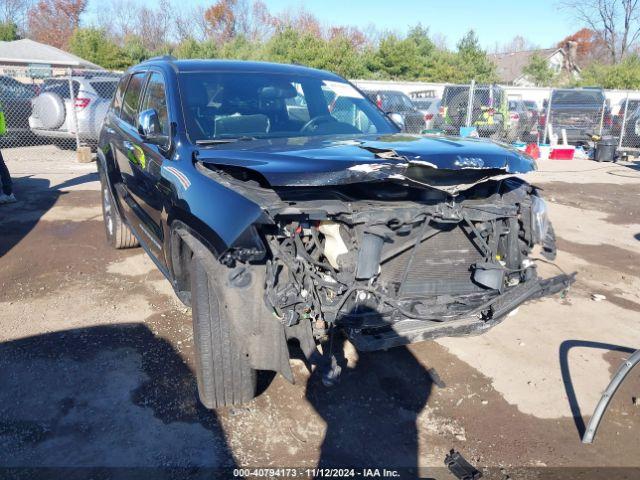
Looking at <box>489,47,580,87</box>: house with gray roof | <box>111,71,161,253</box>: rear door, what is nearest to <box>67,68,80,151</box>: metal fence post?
<box>111,71,161,253</box>: rear door

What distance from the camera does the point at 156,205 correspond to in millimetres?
3707

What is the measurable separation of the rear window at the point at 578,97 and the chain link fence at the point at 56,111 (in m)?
12.6

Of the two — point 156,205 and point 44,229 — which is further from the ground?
point 156,205

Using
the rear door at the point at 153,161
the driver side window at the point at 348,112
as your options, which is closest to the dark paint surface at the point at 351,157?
the rear door at the point at 153,161

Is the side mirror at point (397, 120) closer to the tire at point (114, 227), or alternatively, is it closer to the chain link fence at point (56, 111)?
the tire at point (114, 227)

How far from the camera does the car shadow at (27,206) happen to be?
6.51 m

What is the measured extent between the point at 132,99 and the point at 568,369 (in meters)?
4.16

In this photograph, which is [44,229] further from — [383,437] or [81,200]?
[383,437]

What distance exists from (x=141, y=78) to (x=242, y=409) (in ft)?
9.99

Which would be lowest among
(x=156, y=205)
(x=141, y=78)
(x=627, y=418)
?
(x=627, y=418)

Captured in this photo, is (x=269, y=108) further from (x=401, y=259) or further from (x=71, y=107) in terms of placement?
(x=71, y=107)

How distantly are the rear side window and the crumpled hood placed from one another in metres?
1.71

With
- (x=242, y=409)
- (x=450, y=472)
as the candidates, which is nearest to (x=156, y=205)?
(x=242, y=409)

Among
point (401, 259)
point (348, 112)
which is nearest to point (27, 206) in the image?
point (348, 112)
